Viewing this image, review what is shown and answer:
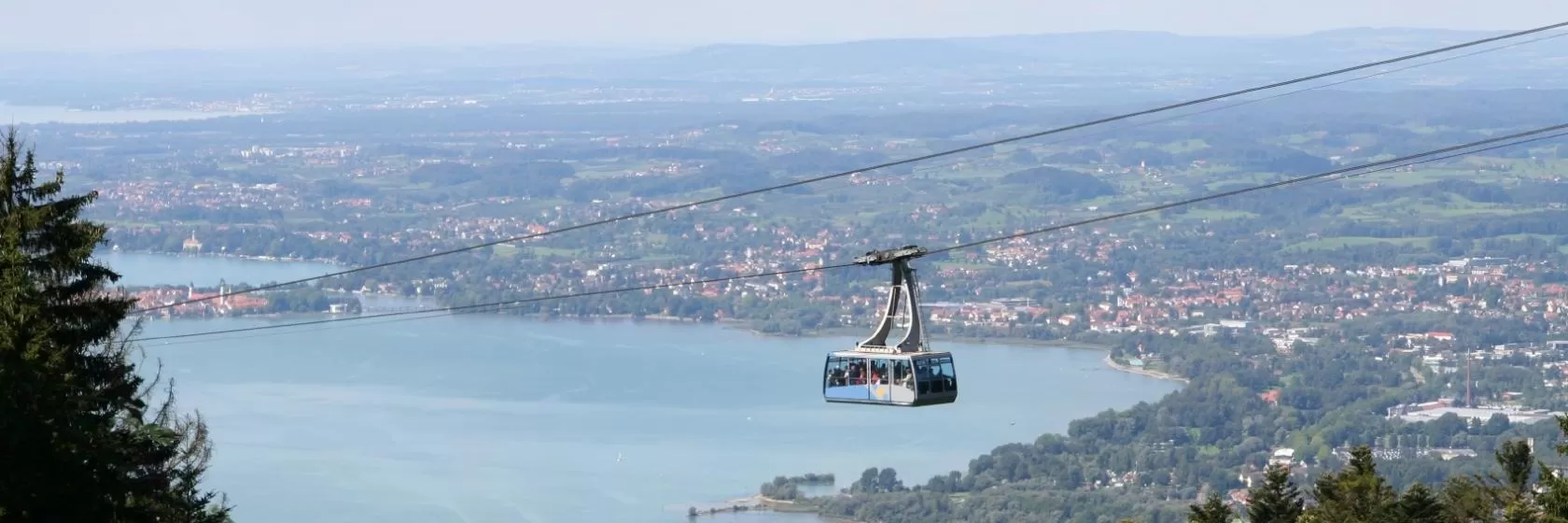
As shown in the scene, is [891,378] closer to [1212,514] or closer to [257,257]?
[1212,514]

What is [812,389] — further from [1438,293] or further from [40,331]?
[40,331]

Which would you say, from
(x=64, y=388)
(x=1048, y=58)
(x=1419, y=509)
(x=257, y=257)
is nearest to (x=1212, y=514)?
(x=1419, y=509)

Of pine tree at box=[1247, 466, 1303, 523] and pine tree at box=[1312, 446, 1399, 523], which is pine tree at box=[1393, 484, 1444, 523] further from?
pine tree at box=[1247, 466, 1303, 523]

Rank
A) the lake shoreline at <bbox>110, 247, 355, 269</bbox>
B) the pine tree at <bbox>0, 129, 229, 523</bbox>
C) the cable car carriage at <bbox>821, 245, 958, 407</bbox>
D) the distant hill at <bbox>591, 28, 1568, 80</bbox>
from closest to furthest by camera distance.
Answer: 1. the pine tree at <bbox>0, 129, 229, 523</bbox>
2. the cable car carriage at <bbox>821, 245, 958, 407</bbox>
3. the lake shoreline at <bbox>110, 247, 355, 269</bbox>
4. the distant hill at <bbox>591, 28, 1568, 80</bbox>

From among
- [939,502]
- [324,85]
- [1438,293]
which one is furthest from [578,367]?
[324,85]

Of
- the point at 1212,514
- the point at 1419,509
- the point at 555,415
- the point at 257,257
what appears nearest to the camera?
the point at 1419,509

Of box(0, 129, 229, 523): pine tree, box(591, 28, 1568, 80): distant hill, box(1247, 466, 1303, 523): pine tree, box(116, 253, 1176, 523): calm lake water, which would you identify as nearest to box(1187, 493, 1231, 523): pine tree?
box(1247, 466, 1303, 523): pine tree
